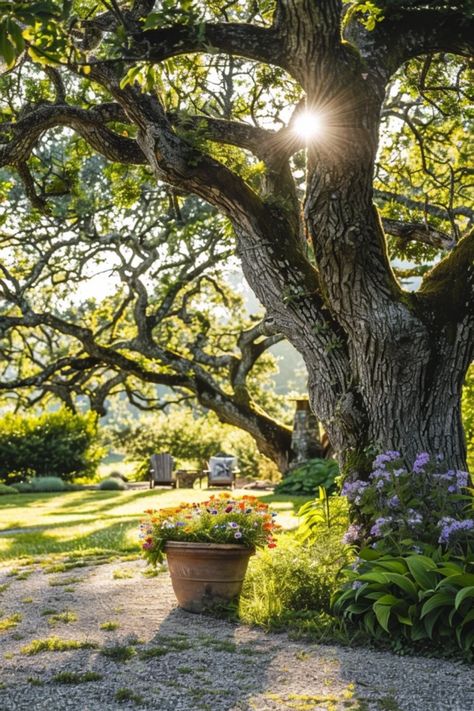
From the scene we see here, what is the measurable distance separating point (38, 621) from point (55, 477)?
14.6 m

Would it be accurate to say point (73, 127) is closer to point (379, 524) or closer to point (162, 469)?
point (379, 524)

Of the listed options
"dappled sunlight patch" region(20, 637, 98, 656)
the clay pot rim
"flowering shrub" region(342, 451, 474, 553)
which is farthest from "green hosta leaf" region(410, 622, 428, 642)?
"dappled sunlight patch" region(20, 637, 98, 656)

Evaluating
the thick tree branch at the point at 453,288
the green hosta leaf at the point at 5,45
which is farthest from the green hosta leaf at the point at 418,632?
the green hosta leaf at the point at 5,45

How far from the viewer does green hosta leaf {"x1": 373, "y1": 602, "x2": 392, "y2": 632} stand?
4320mm

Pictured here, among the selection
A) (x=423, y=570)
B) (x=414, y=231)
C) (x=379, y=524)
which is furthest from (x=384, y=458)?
(x=414, y=231)

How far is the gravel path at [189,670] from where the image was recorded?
11.6ft

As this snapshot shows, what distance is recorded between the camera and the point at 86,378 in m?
18.8

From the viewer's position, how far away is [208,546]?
213 inches

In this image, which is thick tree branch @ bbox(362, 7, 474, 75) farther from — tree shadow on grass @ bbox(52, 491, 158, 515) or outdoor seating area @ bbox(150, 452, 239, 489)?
outdoor seating area @ bbox(150, 452, 239, 489)

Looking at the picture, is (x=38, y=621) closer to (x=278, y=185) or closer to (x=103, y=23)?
(x=278, y=185)

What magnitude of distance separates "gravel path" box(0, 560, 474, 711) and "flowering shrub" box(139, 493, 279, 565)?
1.72 feet

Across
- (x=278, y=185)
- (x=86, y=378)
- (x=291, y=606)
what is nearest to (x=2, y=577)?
(x=291, y=606)

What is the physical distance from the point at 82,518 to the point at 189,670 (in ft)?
28.4

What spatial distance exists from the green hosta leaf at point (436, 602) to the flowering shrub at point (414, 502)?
636mm
